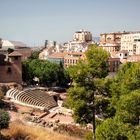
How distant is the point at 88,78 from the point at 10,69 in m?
30.1

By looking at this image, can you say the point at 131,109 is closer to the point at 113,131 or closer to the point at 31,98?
the point at 113,131

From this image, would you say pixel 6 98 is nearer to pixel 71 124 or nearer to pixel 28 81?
pixel 71 124

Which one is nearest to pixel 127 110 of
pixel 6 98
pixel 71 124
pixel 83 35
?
pixel 71 124

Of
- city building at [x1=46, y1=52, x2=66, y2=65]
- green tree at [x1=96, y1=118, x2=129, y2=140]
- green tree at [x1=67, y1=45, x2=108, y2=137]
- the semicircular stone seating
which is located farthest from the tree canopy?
city building at [x1=46, y1=52, x2=66, y2=65]

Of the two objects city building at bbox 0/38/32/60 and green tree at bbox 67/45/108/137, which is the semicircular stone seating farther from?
city building at bbox 0/38/32/60

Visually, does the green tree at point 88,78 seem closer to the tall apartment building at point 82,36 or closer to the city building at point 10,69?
the city building at point 10,69

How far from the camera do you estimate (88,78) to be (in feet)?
69.8

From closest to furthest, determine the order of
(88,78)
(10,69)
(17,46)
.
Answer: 1. (88,78)
2. (10,69)
3. (17,46)

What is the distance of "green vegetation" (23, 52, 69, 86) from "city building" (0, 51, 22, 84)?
36.4 feet

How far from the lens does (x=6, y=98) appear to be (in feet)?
133

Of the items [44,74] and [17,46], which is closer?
[44,74]

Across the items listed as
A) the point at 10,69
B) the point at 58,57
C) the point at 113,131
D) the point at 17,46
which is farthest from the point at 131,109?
the point at 17,46

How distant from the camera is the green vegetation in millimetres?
61316

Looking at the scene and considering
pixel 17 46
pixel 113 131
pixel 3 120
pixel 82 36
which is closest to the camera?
pixel 113 131
